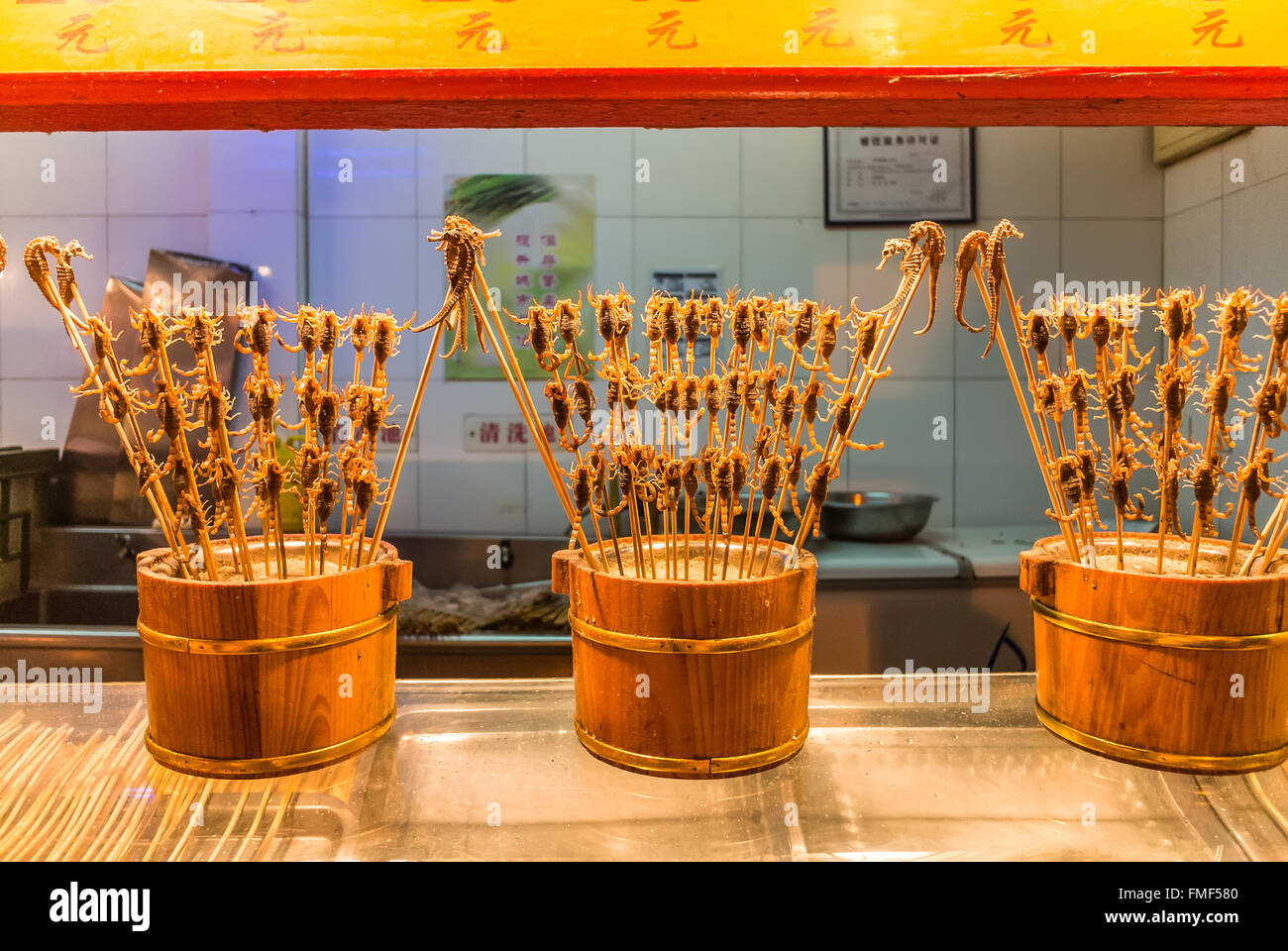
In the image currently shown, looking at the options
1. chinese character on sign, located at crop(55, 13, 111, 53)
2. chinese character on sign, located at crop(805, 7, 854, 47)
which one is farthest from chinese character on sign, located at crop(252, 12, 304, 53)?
chinese character on sign, located at crop(805, 7, 854, 47)

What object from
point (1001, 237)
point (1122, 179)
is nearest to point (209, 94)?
point (1001, 237)

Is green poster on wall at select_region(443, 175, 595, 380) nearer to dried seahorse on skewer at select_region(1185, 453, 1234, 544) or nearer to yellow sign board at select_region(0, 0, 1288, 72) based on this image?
yellow sign board at select_region(0, 0, 1288, 72)

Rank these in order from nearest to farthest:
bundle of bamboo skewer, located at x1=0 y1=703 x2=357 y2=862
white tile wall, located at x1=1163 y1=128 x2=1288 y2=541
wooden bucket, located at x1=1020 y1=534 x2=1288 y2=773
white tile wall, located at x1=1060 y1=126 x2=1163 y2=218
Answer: bundle of bamboo skewer, located at x1=0 y1=703 x2=357 y2=862 < wooden bucket, located at x1=1020 y1=534 x2=1288 y2=773 < white tile wall, located at x1=1163 y1=128 x2=1288 y2=541 < white tile wall, located at x1=1060 y1=126 x2=1163 y2=218

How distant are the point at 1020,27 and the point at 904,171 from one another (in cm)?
185

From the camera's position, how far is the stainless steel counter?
3.12 ft

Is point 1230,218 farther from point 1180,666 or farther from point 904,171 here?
point 1180,666

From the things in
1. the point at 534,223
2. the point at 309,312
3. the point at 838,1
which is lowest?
the point at 309,312

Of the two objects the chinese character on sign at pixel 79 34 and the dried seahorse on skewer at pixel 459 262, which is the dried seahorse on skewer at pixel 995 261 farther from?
the chinese character on sign at pixel 79 34

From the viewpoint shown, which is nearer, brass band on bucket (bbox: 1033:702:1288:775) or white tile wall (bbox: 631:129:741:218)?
brass band on bucket (bbox: 1033:702:1288:775)

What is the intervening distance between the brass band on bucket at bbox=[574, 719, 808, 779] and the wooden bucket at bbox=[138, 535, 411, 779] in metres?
0.38

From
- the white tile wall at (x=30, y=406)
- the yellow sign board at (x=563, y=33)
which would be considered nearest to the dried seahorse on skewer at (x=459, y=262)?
the yellow sign board at (x=563, y=33)

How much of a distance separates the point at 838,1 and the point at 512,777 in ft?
3.83

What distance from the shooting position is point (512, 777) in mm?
1130
